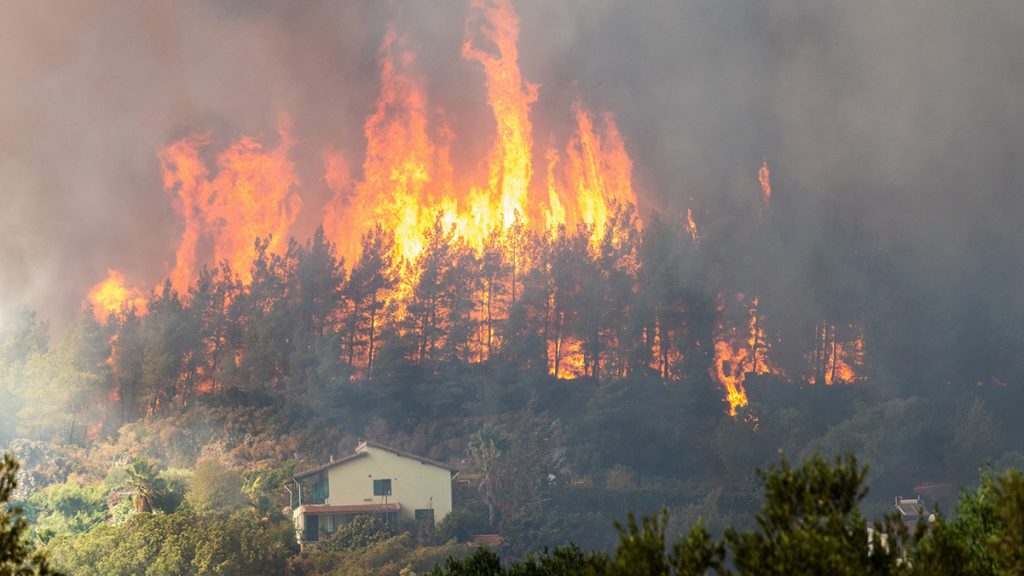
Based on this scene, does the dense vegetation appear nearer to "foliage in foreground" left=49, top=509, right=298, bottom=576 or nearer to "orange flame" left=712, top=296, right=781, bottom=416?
"orange flame" left=712, top=296, right=781, bottom=416

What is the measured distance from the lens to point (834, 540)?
1324 inches

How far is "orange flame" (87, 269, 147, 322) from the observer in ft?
531

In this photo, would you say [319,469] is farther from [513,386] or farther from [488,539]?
[513,386]

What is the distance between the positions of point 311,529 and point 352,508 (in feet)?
12.6

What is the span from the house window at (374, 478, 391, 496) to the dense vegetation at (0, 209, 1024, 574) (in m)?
6.75

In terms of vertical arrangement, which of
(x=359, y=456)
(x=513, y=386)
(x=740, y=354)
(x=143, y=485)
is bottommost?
(x=143, y=485)

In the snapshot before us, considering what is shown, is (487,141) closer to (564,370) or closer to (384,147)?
(384,147)

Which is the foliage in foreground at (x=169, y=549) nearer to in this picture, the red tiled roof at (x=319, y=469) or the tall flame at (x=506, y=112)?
the red tiled roof at (x=319, y=469)

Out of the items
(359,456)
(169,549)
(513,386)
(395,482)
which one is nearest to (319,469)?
(359,456)

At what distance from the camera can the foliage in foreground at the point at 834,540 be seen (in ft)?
112

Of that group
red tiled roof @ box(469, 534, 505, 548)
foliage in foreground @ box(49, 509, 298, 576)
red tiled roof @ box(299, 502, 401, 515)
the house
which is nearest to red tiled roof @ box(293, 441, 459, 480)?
the house

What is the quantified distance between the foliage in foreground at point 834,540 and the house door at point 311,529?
74.2m

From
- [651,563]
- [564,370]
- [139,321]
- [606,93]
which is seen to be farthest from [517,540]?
[606,93]

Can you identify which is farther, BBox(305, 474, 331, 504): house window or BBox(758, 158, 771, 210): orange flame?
BBox(758, 158, 771, 210): orange flame
